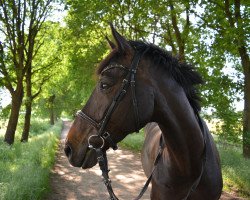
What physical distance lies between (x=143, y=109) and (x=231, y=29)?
6.73 m

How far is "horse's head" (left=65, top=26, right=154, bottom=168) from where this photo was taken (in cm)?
241

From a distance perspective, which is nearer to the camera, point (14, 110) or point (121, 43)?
point (121, 43)

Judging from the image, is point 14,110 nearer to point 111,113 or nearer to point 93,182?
point 93,182

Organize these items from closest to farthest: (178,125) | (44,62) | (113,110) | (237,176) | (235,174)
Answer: (113,110) < (178,125) < (237,176) < (235,174) < (44,62)

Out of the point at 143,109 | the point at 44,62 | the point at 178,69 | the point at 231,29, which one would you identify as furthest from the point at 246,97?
the point at 44,62

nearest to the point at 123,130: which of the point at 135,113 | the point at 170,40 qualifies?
the point at 135,113

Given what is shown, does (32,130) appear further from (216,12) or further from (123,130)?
(123,130)

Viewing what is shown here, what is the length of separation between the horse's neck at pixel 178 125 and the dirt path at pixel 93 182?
422 centimetres

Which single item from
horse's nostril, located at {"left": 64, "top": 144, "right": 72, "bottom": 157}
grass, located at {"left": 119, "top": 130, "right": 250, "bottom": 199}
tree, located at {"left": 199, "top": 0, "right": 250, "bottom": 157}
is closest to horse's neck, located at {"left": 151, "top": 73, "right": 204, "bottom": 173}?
horse's nostril, located at {"left": 64, "top": 144, "right": 72, "bottom": 157}

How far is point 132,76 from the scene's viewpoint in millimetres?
2434

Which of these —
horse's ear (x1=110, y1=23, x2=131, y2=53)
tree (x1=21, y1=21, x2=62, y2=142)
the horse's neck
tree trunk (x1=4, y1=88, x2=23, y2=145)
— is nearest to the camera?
horse's ear (x1=110, y1=23, x2=131, y2=53)

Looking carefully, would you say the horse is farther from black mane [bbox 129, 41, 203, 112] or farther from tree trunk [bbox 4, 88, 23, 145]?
tree trunk [bbox 4, 88, 23, 145]

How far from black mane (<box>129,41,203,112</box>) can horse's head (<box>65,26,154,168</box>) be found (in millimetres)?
175

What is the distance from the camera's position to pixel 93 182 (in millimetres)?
8258
